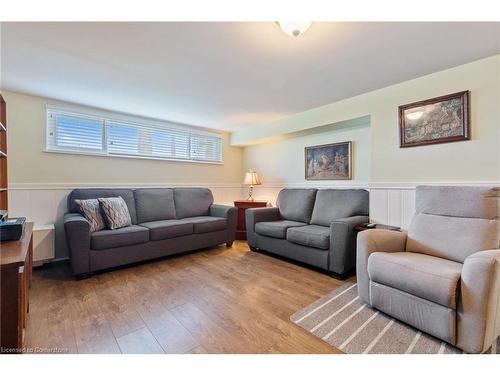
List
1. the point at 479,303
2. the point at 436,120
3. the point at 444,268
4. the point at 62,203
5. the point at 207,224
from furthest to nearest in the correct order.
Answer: the point at 207,224, the point at 62,203, the point at 436,120, the point at 444,268, the point at 479,303

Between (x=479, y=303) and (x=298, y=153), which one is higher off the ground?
(x=298, y=153)

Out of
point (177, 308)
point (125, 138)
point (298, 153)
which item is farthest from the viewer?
point (298, 153)

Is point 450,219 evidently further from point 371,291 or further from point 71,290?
point 71,290

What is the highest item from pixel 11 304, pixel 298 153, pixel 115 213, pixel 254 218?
pixel 298 153

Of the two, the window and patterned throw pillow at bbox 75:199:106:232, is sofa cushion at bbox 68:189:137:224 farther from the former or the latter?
the window

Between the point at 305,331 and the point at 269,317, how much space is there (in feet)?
0.92

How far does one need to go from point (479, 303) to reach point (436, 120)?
64.9 inches

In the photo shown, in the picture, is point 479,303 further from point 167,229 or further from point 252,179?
point 252,179

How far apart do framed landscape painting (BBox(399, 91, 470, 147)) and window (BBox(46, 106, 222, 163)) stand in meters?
3.10

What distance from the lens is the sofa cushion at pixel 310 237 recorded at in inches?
98.4

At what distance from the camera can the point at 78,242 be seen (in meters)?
2.35

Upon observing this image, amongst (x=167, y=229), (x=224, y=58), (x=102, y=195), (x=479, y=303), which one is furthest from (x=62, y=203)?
(x=479, y=303)
